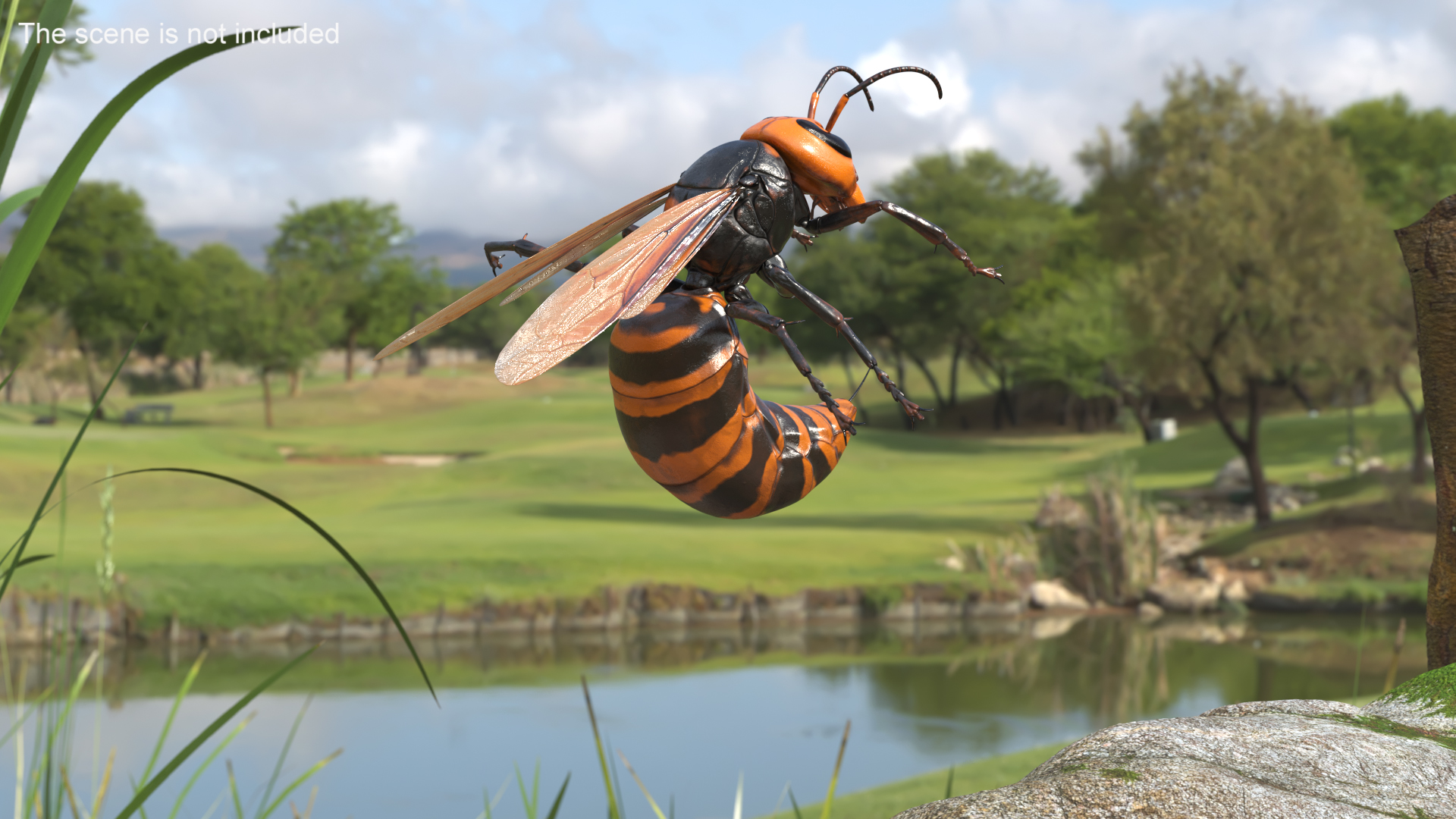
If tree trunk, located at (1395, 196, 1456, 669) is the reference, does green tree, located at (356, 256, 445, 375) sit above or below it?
above

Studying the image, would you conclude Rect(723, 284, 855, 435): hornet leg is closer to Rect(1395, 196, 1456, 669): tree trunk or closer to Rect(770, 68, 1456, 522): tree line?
Rect(1395, 196, 1456, 669): tree trunk

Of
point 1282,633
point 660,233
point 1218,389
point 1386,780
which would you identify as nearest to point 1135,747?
point 1386,780

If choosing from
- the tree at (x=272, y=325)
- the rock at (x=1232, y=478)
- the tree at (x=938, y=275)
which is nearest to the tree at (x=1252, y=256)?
the rock at (x=1232, y=478)

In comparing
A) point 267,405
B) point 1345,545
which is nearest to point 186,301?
point 267,405

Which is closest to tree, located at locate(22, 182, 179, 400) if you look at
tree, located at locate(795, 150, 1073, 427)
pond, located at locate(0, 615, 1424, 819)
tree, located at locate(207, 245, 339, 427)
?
tree, located at locate(207, 245, 339, 427)

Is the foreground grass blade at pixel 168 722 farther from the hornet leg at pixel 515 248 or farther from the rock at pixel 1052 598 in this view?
the rock at pixel 1052 598
